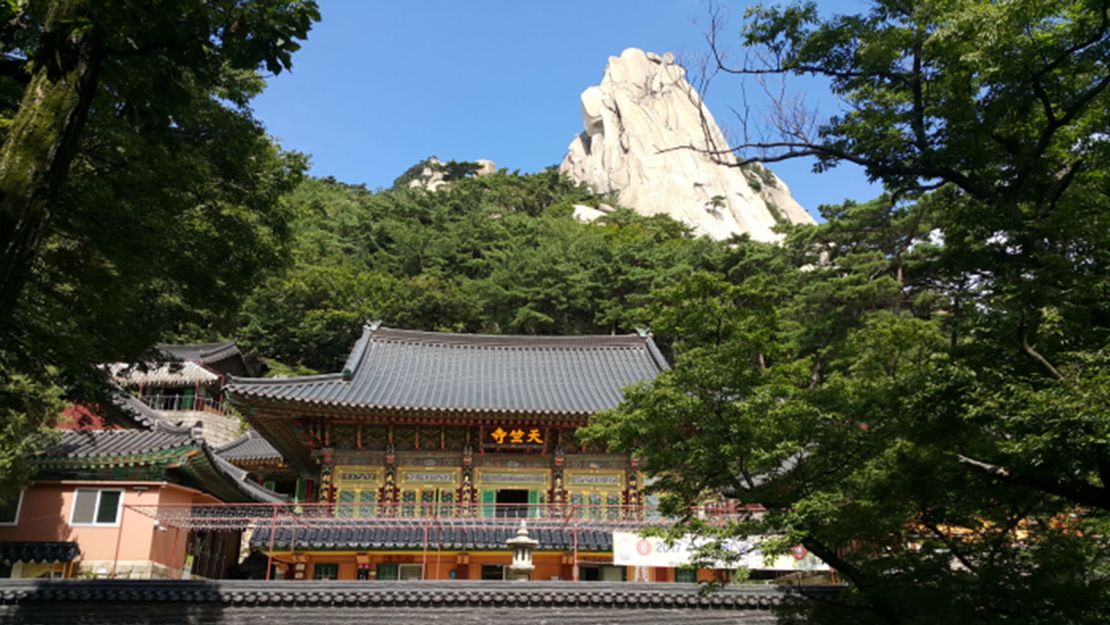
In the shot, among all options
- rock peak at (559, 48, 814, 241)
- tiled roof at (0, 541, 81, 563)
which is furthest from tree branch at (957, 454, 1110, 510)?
rock peak at (559, 48, 814, 241)

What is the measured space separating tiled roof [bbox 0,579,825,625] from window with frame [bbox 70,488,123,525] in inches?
215

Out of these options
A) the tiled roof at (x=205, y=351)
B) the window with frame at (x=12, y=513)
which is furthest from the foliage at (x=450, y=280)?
the window with frame at (x=12, y=513)

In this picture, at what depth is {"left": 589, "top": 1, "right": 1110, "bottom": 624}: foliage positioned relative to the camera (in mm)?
6270

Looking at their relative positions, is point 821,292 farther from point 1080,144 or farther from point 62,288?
point 62,288

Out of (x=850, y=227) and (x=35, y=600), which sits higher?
(x=850, y=227)

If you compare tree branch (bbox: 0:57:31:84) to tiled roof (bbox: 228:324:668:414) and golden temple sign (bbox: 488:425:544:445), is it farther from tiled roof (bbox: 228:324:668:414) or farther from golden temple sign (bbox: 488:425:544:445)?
golden temple sign (bbox: 488:425:544:445)

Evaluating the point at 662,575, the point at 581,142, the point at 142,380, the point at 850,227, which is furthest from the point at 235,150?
the point at 581,142

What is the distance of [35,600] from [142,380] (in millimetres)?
28250

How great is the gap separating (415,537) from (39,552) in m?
8.19

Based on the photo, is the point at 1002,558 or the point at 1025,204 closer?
the point at 1025,204

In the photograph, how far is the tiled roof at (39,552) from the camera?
16.4m

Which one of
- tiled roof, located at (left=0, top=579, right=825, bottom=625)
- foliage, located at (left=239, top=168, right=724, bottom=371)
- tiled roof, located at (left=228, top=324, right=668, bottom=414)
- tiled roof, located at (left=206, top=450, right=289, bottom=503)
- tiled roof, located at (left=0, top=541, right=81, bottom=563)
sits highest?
foliage, located at (left=239, top=168, right=724, bottom=371)

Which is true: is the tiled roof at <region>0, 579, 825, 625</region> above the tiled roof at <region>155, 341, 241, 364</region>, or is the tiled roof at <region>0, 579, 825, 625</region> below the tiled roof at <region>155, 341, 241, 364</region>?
below

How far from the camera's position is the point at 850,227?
32625mm
